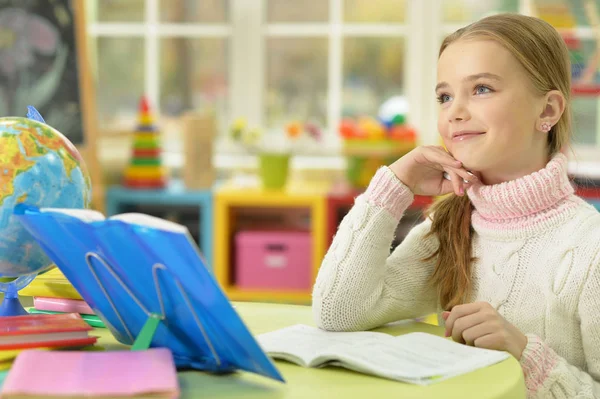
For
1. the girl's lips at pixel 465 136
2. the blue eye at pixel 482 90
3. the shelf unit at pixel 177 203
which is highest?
the blue eye at pixel 482 90

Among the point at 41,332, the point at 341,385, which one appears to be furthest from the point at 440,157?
the point at 41,332

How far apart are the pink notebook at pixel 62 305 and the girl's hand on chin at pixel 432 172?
0.51m

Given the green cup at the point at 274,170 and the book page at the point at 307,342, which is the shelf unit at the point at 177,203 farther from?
the book page at the point at 307,342

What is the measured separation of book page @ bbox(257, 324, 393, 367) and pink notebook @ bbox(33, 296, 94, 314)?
0.29m

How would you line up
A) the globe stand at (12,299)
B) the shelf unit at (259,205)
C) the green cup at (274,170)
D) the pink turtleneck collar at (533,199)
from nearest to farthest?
the globe stand at (12,299) < the pink turtleneck collar at (533,199) < the shelf unit at (259,205) < the green cup at (274,170)

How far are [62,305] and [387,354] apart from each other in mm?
527

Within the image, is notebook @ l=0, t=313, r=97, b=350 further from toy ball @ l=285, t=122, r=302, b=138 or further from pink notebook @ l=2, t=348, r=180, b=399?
toy ball @ l=285, t=122, r=302, b=138

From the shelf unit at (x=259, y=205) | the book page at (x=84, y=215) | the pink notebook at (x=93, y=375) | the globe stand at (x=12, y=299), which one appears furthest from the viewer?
the shelf unit at (x=259, y=205)

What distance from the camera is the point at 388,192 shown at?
4.70ft

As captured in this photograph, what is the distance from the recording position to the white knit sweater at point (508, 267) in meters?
1.31

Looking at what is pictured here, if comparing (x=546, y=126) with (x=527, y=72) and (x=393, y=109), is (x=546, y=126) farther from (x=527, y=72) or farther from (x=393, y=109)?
(x=393, y=109)

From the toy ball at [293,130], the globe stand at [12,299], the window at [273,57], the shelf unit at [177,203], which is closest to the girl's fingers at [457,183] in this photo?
the globe stand at [12,299]

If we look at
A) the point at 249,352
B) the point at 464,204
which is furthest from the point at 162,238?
the point at 464,204

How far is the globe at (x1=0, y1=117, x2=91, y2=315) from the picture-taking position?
1143 mm
